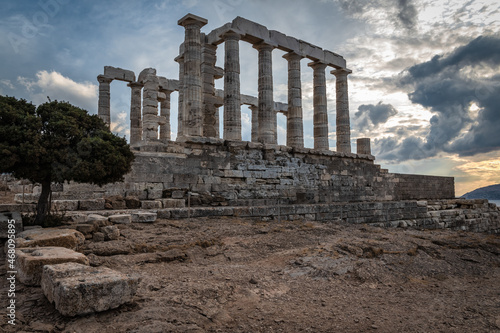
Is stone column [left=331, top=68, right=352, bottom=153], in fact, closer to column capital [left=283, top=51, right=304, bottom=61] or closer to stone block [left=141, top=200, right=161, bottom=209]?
column capital [left=283, top=51, right=304, bottom=61]

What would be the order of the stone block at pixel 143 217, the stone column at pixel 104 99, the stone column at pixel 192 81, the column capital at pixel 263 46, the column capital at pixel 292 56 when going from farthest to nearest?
the stone column at pixel 104 99
the column capital at pixel 292 56
the column capital at pixel 263 46
the stone column at pixel 192 81
the stone block at pixel 143 217

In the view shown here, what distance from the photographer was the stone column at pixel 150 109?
63.7ft

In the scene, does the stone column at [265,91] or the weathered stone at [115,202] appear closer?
the weathered stone at [115,202]

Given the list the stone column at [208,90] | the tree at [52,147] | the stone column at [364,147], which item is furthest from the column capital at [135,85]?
the stone column at [364,147]

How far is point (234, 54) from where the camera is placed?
16297 millimetres

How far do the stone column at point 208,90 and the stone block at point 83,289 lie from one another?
43.4 feet

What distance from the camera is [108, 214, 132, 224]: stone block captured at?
7.92 meters

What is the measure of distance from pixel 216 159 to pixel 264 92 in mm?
5423

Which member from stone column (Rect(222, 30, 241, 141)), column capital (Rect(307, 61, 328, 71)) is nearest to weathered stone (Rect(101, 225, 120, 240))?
stone column (Rect(222, 30, 241, 141))

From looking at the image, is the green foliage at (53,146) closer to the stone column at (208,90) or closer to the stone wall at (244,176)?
the stone wall at (244,176)

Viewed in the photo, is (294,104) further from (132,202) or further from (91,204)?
(91,204)

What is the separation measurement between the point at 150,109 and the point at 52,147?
1290 cm

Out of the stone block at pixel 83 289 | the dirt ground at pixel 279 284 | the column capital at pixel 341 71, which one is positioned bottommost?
the dirt ground at pixel 279 284

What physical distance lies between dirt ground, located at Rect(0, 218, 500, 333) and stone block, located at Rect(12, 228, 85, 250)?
322mm
